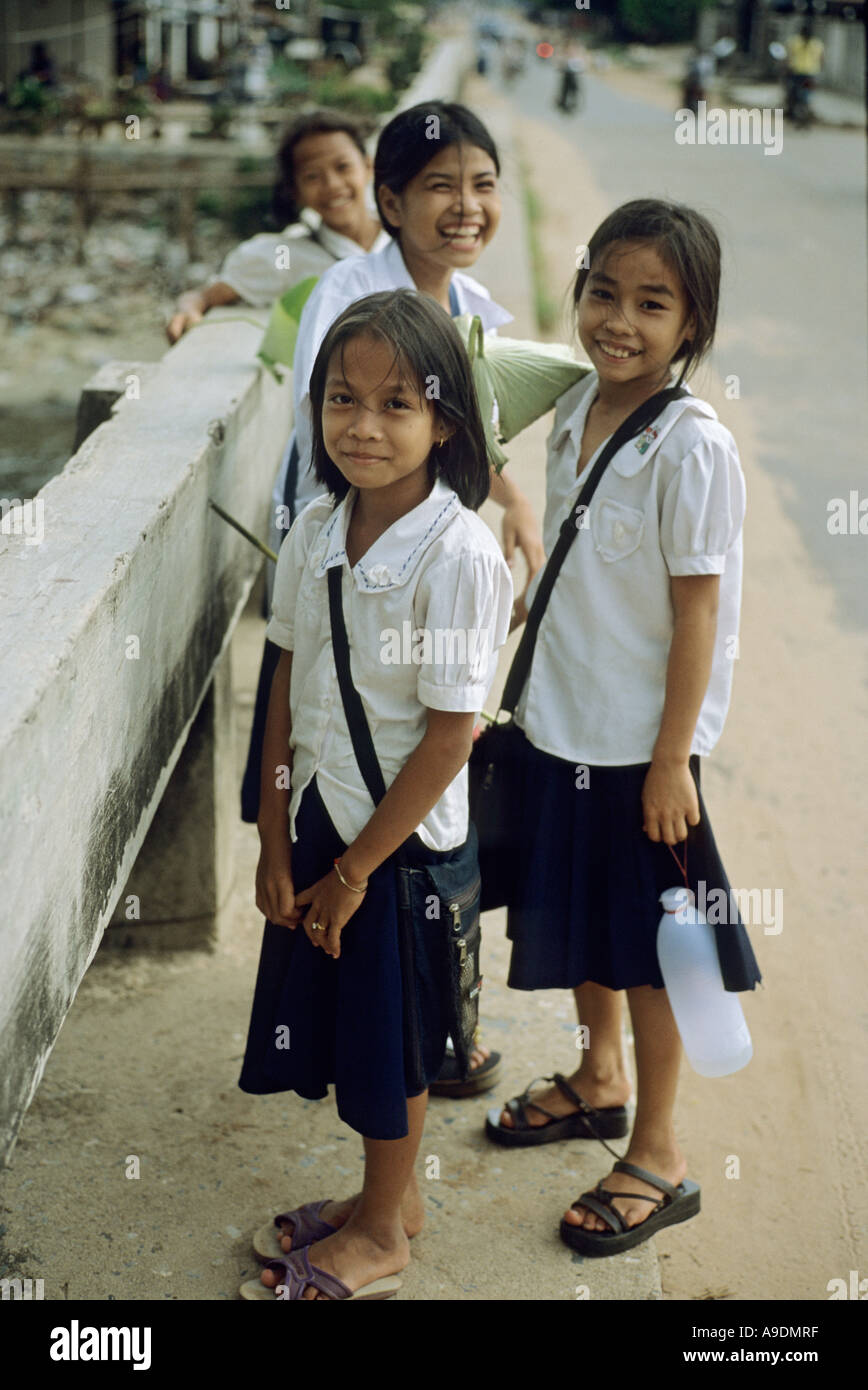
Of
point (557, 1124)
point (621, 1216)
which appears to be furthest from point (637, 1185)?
point (557, 1124)

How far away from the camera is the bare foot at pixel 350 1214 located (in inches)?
87.0

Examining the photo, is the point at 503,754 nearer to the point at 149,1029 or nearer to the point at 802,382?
the point at 149,1029

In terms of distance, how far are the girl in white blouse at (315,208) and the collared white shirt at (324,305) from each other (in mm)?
845

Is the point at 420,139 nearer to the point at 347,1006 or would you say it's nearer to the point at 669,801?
the point at 669,801

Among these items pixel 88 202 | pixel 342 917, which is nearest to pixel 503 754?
pixel 342 917

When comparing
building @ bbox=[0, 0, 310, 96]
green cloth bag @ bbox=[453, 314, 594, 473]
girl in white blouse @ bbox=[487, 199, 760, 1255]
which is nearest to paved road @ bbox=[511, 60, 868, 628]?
girl in white blouse @ bbox=[487, 199, 760, 1255]

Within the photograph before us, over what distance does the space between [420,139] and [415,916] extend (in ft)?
4.39

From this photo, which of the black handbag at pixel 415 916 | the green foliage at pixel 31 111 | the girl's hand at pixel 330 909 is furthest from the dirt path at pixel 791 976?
the green foliage at pixel 31 111

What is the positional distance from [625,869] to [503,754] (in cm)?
28

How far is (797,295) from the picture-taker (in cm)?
1027

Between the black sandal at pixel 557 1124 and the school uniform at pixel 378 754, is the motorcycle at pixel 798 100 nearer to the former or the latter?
the black sandal at pixel 557 1124

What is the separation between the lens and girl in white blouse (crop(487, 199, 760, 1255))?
207 cm

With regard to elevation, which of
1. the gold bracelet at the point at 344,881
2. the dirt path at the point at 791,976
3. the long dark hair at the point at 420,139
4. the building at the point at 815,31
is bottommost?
the dirt path at the point at 791,976

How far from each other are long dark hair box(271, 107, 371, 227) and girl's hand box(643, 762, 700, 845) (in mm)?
1927
